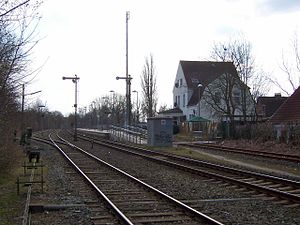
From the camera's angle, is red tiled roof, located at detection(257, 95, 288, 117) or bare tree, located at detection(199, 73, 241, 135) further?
red tiled roof, located at detection(257, 95, 288, 117)

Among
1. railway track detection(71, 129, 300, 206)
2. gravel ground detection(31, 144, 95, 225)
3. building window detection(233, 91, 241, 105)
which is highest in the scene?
building window detection(233, 91, 241, 105)

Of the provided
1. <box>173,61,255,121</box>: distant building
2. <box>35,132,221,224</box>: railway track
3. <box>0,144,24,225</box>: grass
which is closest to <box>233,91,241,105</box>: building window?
<box>173,61,255,121</box>: distant building

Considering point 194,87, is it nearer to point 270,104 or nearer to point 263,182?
point 270,104

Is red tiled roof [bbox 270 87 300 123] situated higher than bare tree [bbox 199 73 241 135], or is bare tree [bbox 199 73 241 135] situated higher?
bare tree [bbox 199 73 241 135]

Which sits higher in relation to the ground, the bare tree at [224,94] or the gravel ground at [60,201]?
the bare tree at [224,94]

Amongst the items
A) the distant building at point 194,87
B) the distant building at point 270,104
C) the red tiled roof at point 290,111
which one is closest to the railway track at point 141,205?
the red tiled roof at point 290,111

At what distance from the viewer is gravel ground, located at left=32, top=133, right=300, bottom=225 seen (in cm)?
1054

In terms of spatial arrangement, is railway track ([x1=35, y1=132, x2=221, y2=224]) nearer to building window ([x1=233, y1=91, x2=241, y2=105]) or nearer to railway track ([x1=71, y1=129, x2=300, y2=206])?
railway track ([x1=71, y1=129, x2=300, y2=206])

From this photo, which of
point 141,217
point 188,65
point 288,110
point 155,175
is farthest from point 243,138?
point 188,65

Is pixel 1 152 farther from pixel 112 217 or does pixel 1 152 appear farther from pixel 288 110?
pixel 288 110

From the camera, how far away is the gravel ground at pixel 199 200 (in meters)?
10.5

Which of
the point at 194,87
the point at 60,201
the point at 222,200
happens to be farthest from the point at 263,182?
the point at 194,87

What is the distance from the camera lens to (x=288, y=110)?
1767 inches

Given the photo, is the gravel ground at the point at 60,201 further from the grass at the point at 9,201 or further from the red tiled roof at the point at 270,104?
the red tiled roof at the point at 270,104
